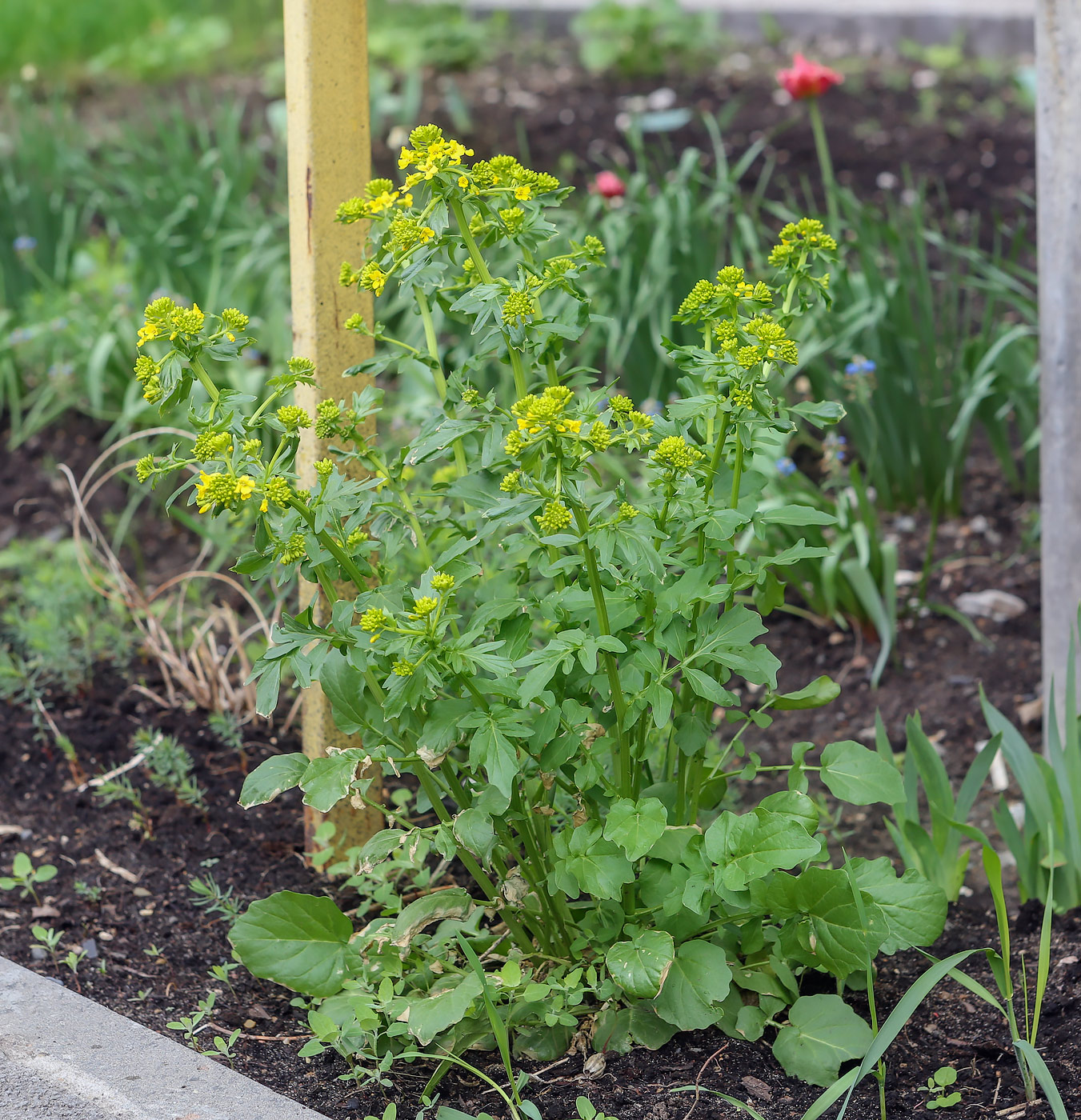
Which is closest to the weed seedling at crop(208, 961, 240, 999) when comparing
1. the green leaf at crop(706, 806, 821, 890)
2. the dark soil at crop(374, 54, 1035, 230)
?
the green leaf at crop(706, 806, 821, 890)

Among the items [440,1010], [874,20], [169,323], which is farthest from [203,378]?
[874,20]

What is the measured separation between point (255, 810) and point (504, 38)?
5256 millimetres

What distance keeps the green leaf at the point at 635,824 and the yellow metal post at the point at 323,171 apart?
0.66 m

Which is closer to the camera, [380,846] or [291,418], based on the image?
[291,418]

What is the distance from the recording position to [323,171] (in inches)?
73.0

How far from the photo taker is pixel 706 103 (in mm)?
5176

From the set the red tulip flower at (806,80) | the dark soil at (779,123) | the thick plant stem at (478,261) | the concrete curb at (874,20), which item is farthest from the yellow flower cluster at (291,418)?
the concrete curb at (874,20)

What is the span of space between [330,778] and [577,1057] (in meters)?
0.51

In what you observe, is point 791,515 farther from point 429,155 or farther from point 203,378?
point 203,378

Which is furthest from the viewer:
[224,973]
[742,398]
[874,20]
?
[874,20]

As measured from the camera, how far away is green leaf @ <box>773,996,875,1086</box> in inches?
61.0

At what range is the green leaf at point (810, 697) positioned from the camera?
65.6 inches

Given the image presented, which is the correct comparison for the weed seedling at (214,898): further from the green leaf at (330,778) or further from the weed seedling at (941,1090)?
the weed seedling at (941,1090)

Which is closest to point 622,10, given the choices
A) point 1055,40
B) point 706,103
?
point 706,103
